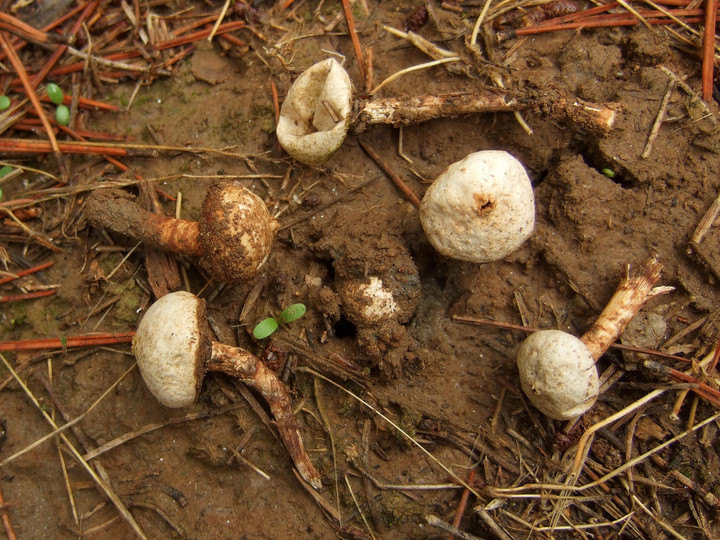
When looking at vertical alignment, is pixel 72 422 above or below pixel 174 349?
below

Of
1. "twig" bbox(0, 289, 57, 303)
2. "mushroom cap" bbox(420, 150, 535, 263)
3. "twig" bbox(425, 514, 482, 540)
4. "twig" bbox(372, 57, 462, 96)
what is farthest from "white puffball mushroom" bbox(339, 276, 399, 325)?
"twig" bbox(0, 289, 57, 303)

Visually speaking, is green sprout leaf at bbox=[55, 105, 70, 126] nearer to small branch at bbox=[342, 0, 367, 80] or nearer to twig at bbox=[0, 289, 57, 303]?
twig at bbox=[0, 289, 57, 303]

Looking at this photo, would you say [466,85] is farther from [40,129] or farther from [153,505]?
[153,505]

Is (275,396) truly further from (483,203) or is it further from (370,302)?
(483,203)

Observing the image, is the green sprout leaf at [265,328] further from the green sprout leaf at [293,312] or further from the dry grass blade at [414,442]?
the dry grass blade at [414,442]

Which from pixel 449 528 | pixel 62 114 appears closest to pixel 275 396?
pixel 449 528

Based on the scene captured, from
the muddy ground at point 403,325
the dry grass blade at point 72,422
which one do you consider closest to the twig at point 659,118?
the muddy ground at point 403,325

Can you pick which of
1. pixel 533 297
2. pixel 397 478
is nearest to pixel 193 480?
pixel 397 478
